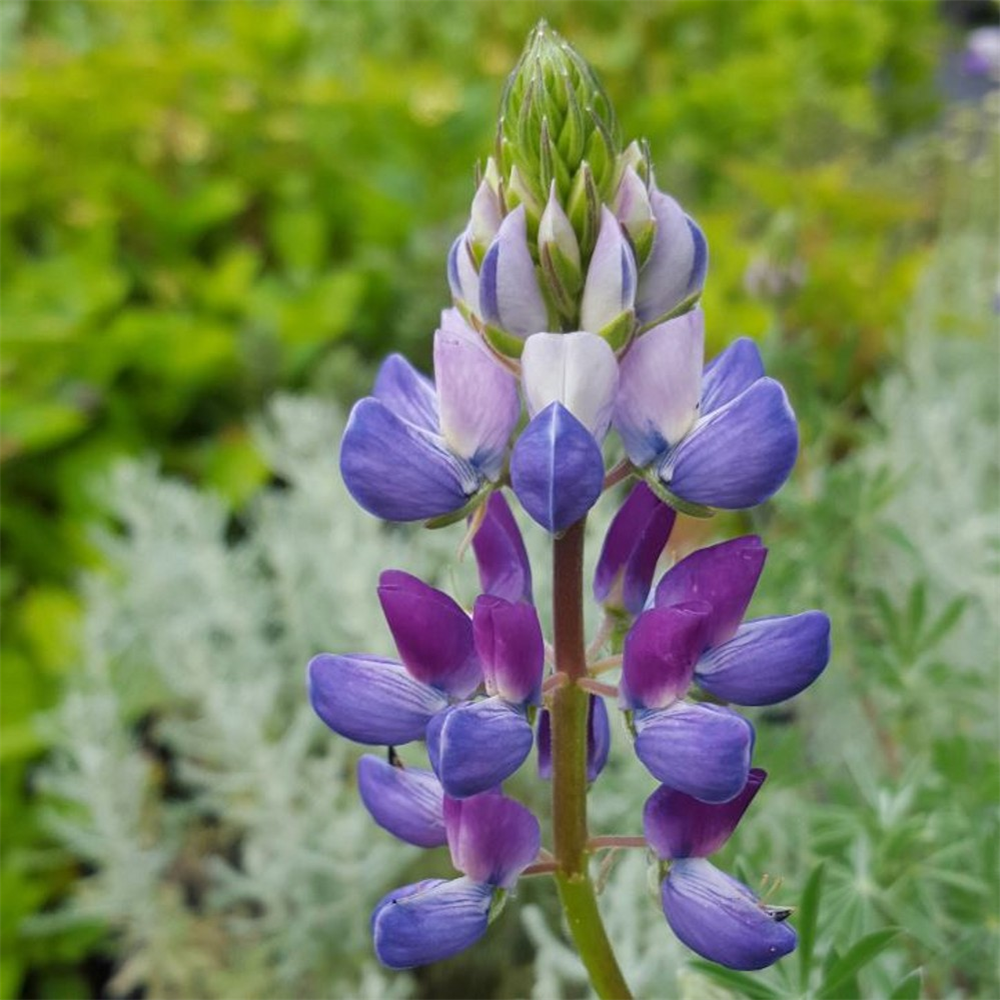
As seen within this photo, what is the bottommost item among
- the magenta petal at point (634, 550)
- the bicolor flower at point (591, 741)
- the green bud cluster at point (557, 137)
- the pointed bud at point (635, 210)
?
the bicolor flower at point (591, 741)

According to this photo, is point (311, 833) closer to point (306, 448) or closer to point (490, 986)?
point (490, 986)

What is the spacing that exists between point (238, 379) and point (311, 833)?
3.64 feet

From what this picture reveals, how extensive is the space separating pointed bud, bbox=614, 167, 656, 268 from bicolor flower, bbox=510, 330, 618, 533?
6 cm

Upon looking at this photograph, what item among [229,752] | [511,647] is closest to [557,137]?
[511,647]

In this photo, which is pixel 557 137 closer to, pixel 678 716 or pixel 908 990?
pixel 678 716

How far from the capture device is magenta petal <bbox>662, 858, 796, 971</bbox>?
0.62 meters

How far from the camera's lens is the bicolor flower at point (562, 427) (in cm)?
59

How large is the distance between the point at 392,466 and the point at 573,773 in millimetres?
184

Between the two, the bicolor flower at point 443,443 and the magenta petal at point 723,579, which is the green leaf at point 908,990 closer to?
the magenta petal at point 723,579

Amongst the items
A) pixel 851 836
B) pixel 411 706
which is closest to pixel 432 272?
pixel 851 836

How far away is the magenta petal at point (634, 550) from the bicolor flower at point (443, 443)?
83mm

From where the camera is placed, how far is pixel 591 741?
2.39 ft

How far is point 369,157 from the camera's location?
2832 mm

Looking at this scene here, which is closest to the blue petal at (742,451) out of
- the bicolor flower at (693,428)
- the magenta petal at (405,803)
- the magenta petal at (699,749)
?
the bicolor flower at (693,428)
